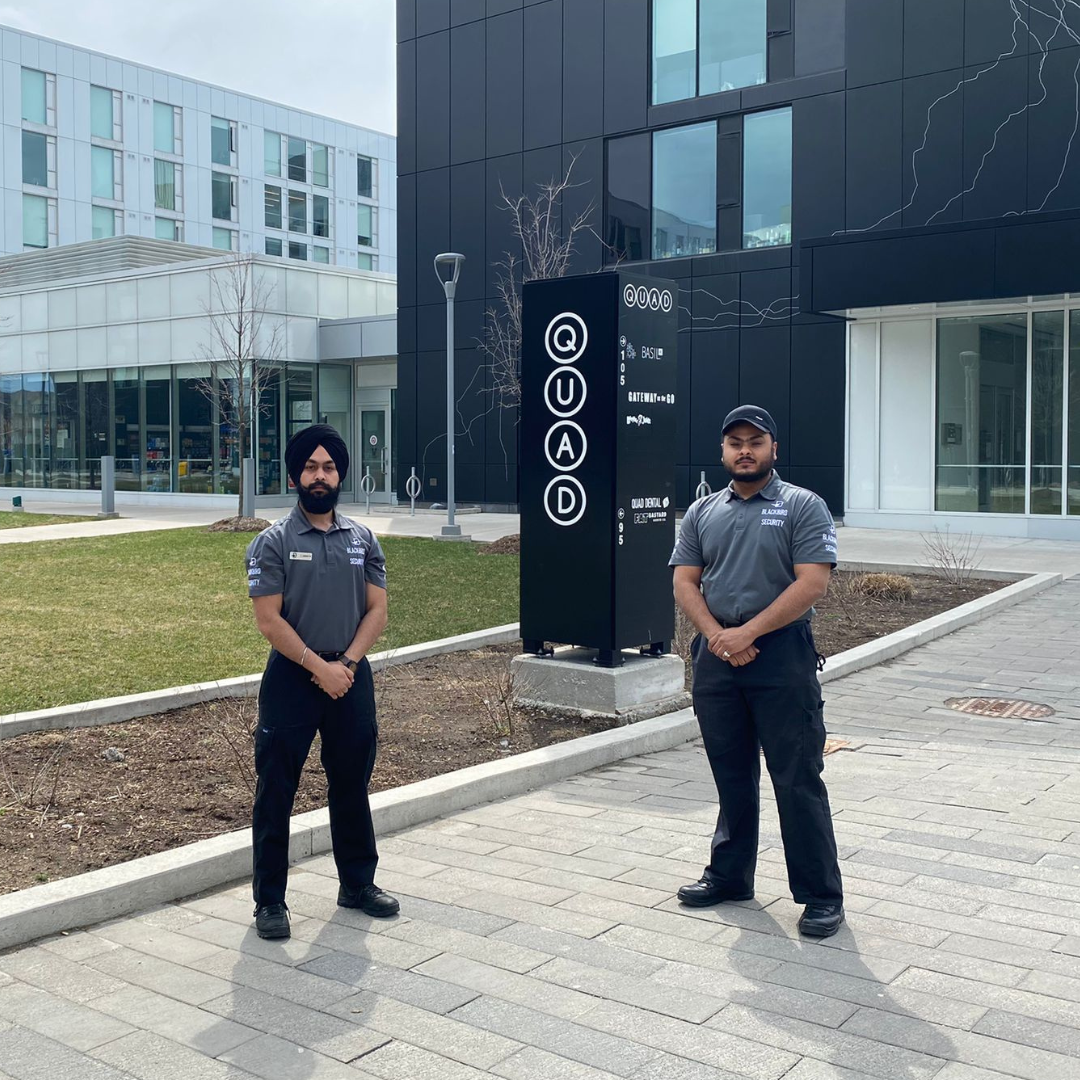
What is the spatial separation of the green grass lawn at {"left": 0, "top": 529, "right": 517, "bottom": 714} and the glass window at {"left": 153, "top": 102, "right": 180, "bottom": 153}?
44941 millimetres

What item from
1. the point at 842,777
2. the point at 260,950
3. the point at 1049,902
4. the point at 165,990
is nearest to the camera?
the point at 165,990

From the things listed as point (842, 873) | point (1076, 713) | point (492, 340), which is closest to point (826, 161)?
point (492, 340)

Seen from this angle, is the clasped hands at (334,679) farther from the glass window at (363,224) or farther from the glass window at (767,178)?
the glass window at (363,224)

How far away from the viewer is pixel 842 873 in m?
5.41

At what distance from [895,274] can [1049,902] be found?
18.2 m

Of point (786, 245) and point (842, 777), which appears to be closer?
point (842, 777)

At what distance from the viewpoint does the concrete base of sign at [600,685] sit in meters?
8.09

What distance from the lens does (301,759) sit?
15.8 feet

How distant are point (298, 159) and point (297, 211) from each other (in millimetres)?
2654

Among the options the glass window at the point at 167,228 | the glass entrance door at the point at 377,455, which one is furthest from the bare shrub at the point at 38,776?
the glass window at the point at 167,228

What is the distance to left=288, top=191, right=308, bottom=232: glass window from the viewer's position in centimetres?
6531

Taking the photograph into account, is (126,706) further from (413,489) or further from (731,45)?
(413,489)

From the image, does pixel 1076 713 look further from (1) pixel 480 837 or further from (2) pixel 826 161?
(2) pixel 826 161

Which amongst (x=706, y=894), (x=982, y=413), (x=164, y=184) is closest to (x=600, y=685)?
(x=706, y=894)
